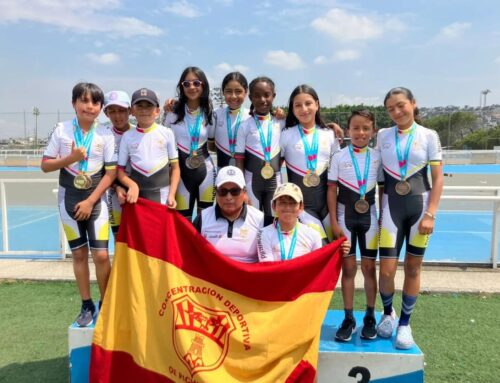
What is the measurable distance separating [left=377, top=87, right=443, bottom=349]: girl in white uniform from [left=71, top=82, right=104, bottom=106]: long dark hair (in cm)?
223

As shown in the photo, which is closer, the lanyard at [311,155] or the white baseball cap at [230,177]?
the white baseball cap at [230,177]

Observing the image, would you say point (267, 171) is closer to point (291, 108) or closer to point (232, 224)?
point (291, 108)

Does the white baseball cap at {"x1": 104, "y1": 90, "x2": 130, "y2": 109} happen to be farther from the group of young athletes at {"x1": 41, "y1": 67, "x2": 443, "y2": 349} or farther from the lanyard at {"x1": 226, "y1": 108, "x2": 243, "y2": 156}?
the lanyard at {"x1": 226, "y1": 108, "x2": 243, "y2": 156}

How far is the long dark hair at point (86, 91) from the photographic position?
3367 mm

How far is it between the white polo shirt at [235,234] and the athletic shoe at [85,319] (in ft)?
3.86

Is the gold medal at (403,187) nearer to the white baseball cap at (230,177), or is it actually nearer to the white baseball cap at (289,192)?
the white baseball cap at (289,192)

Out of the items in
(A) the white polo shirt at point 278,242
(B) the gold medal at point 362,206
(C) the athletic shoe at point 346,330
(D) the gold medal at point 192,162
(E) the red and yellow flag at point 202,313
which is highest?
(D) the gold medal at point 192,162

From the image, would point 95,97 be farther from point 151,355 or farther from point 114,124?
point 151,355

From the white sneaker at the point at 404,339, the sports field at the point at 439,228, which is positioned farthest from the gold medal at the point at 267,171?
the sports field at the point at 439,228

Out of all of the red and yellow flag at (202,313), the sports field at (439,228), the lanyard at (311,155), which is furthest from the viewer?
the sports field at (439,228)

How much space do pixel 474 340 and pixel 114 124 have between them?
12.6ft

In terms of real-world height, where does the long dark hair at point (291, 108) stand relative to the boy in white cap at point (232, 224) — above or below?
above

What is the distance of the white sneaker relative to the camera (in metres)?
3.20

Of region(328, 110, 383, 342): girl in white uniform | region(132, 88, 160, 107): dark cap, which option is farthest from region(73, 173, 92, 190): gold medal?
region(328, 110, 383, 342): girl in white uniform
